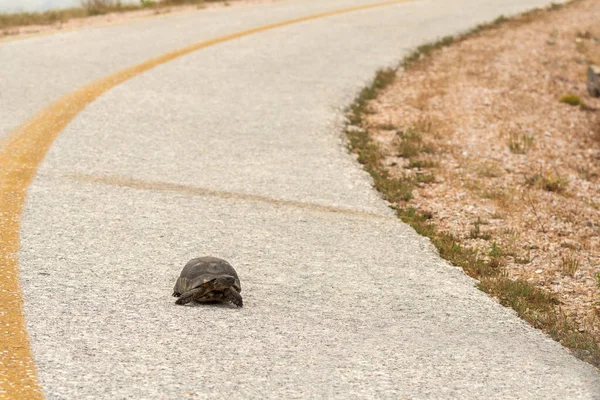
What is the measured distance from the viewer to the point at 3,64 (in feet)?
41.0

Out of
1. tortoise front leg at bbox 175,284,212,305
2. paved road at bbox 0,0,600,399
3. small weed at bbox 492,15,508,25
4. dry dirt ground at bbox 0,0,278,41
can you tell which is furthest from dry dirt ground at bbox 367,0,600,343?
dry dirt ground at bbox 0,0,278,41

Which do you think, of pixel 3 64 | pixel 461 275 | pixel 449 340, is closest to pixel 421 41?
pixel 3 64

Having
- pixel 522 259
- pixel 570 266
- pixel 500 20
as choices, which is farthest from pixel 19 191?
pixel 500 20

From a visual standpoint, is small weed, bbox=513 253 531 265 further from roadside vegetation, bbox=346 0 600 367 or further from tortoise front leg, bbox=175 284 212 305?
tortoise front leg, bbox=175 284 212 305

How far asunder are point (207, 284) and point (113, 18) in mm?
13696

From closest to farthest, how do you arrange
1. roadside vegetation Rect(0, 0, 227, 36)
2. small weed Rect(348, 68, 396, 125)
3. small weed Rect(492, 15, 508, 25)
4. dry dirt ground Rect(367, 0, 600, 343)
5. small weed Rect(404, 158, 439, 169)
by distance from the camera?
dry dirt ground Rect(367, 0, 600, 343) → small weed Rect(404, 158, 439, 169) → small weed Rect(348, 68, 396, 125) → roadside vegetation Rect(0, 0, 227, 36) → small weed Rect(492, 15, 508, 25)

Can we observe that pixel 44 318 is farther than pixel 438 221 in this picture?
No

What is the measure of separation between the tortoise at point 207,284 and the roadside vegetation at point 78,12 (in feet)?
38.0

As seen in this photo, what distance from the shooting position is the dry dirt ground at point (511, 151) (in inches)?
304

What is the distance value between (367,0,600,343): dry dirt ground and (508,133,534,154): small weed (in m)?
0.02

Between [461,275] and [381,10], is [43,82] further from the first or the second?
[381,10]

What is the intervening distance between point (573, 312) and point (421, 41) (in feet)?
37.6

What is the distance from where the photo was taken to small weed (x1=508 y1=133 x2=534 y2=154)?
11.4m

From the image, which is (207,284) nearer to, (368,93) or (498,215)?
(498,215)
